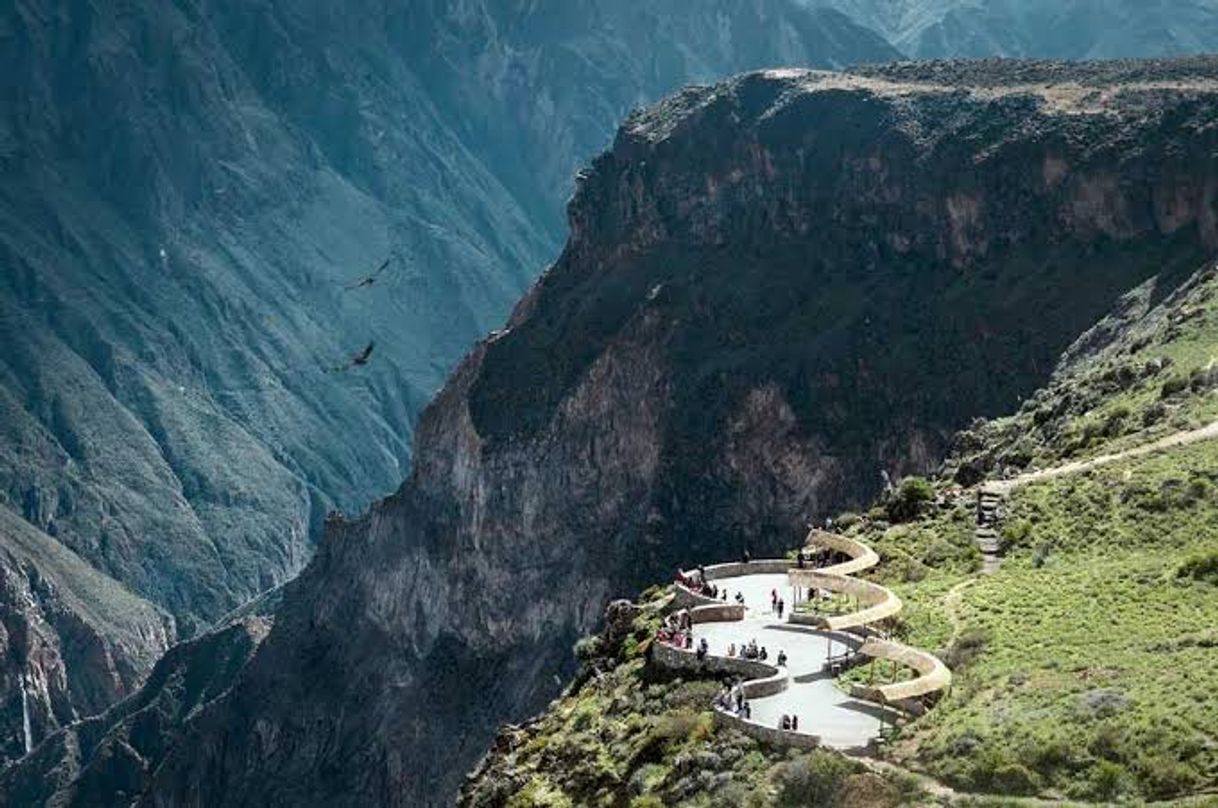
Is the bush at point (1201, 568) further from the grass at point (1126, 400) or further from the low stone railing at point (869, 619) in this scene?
the grass at point (1126, 400)

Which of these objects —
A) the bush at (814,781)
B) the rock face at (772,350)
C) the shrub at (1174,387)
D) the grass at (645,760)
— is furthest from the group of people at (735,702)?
the rock face at (772,350)

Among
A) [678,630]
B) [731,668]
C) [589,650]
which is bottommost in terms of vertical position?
[731,668]

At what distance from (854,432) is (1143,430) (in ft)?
268

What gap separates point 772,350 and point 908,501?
93.4 meters

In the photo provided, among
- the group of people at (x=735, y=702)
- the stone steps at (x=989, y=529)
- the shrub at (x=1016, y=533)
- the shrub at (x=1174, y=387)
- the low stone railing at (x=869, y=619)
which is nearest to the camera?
the low stone railing at (x=869, y=619)

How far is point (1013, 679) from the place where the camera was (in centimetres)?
5634

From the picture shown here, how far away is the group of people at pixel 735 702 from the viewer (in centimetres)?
5825

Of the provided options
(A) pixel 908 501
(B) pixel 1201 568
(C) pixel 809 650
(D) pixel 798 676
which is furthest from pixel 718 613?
(A) pixel 908 501

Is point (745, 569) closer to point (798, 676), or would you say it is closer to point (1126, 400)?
point (798, 676)

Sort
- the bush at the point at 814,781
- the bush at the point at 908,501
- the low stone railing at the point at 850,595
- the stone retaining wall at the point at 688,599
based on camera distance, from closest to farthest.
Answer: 1. the bush at the point at 814,781
2. the low stone railing at the point at 850,595
3. the stone retaining wall at the point at 688,599
4. the bush at the point at 908,501

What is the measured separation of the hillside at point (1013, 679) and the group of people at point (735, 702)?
617 millimetres

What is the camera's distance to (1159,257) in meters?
156

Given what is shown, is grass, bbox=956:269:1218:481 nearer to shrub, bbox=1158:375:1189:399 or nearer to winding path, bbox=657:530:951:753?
shrub, bbox=1158:375:1189:399

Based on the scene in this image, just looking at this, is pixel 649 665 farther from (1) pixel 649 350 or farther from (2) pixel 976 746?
(1) pixel 649 350
